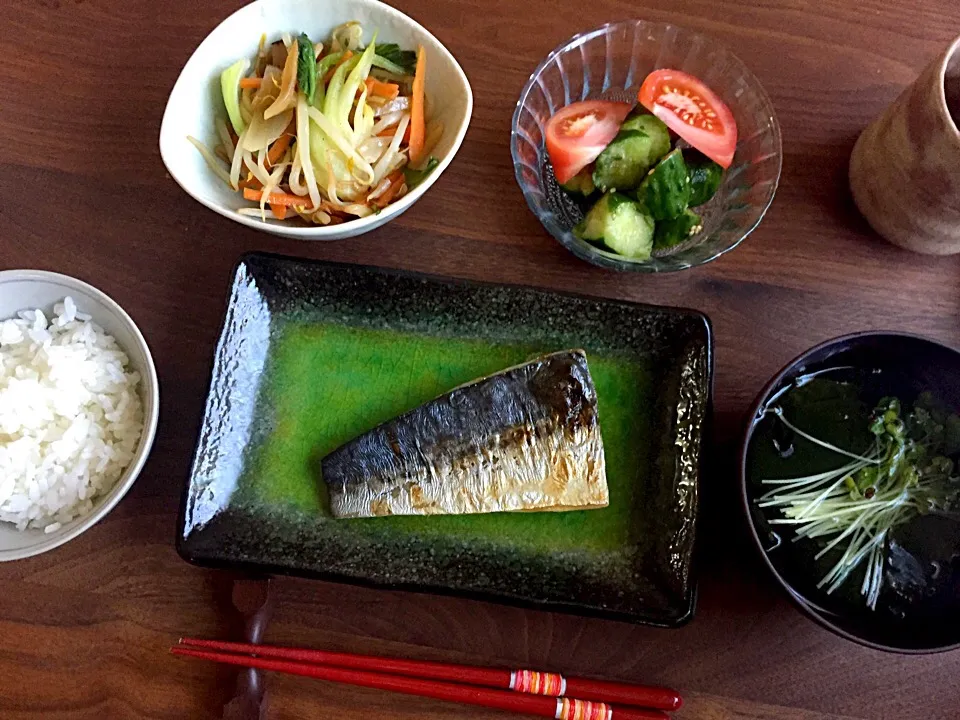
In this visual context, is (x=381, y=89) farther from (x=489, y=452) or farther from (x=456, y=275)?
(x=489, y=452)

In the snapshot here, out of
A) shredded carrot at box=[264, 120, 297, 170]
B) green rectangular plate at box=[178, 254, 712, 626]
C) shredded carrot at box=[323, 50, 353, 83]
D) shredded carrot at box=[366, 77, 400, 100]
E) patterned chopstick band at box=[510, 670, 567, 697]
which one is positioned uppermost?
shredded carrot at box=[323, 50, 353, 83]

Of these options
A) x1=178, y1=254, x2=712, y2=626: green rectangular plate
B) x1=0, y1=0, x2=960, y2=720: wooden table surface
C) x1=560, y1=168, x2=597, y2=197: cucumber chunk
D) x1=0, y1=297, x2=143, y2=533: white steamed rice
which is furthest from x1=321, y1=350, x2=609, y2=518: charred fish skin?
x1=0, y1=297, x2=143, y2=533: white steamed rice

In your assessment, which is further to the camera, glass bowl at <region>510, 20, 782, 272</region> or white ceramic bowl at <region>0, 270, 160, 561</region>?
glass bowl at <region>510, 20, 782, 272</region>

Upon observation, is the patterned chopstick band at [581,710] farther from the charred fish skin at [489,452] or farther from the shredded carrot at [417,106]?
the shredded carrot at [417,106]

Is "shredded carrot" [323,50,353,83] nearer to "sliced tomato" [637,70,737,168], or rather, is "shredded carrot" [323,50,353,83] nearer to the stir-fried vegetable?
the stir-fried vegetable

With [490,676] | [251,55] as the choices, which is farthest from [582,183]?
[490,676]

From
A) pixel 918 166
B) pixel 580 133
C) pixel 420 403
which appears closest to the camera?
pixel 918 166

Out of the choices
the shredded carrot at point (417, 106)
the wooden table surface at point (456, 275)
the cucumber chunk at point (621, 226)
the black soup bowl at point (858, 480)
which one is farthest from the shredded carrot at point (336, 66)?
the black soup bowl at point (858, 480)
